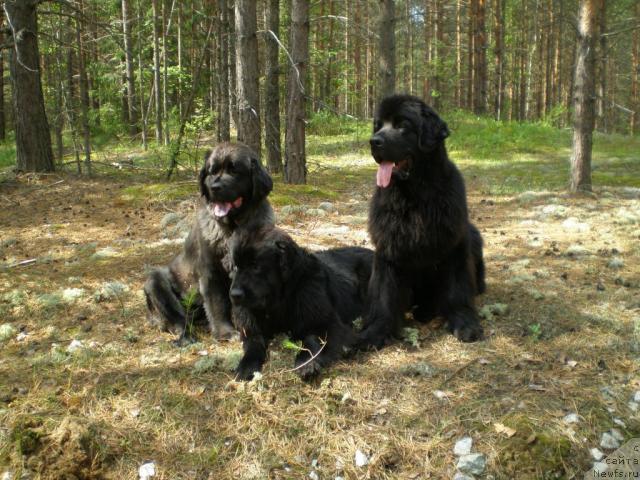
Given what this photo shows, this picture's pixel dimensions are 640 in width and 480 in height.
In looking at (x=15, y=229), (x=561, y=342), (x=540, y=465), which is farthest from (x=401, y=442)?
(x=15, y=229)

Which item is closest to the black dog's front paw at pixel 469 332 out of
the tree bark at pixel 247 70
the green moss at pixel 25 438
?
the green moss at pixel 25 438

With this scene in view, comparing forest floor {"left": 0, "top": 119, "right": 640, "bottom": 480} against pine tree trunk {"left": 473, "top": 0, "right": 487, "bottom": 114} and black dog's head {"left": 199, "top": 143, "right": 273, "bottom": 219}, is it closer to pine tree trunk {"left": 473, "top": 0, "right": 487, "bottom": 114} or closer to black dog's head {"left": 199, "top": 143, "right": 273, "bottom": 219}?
black dog's head {"left": 199, "top": 143, "right": 273, "bottom": 219}

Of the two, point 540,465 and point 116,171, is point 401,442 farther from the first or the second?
point 116,171

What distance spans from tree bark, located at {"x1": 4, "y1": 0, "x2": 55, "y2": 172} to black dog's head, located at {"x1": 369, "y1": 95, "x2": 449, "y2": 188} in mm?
9981

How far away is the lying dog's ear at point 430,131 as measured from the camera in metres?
4.54

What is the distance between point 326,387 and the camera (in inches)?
158

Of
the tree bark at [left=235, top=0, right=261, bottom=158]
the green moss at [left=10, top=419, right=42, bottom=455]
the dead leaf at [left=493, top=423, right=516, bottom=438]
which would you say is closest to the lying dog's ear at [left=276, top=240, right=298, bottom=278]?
the dead leaf at [left=493, top=423, right=516, bottom=438]

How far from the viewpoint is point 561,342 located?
4539mm

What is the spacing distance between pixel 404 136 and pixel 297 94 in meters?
7.13

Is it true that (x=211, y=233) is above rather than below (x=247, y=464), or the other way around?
above

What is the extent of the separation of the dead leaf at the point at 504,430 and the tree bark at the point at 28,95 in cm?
1185

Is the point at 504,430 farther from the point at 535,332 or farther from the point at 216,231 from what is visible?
the point at 216,231

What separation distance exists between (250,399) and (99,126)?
25.1m

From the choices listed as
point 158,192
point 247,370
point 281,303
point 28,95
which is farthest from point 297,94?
point 247,370
